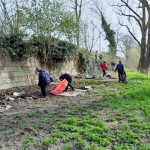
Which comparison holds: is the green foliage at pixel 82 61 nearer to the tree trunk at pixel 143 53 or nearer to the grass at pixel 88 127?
the tree trunk at pixel 143 53

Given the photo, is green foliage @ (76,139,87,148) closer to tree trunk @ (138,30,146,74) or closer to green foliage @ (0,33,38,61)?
green foliage @ (0,33,38,61)

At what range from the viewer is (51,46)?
13.6 m

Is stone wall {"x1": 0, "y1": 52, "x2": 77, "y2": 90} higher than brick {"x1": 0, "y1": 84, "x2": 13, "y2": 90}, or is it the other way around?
stone wall {"x1": 0, "y1": 52, "x2": 77, "y2": 90}

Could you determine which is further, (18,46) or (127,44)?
(127,44)

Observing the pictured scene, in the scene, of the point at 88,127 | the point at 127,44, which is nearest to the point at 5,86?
the point at 88,127

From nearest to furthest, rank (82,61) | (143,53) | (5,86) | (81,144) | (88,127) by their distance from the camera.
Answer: (81,144)
(88,127)
(5,86)
(82,61)
(143,53)

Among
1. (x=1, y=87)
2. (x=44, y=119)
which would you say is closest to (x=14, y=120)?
(x=44, y=119)

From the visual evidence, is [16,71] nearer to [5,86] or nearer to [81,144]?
[5,86]

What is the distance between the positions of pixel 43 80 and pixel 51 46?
21.6 feet

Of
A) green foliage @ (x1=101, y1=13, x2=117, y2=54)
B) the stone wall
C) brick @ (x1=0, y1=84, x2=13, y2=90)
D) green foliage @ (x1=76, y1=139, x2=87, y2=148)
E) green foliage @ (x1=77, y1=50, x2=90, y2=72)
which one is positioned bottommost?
green foliage @ (x1=76, y1=139, x2=87, y2=148)

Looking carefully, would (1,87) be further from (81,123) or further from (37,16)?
(81,123)

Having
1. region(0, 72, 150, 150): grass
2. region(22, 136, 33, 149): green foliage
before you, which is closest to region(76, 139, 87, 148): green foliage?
region(0, 72, 150, 150): grass

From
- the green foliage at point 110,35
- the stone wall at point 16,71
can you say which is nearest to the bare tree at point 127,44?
the green foliage at point 110,35

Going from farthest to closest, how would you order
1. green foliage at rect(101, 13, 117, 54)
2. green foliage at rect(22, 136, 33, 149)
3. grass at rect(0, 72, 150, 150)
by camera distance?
green foliage at rect(101, 13, 117, 54) < grass at rect(0, 72, 150, 150) < green foliage at rect(22, 136, 33, 149)
